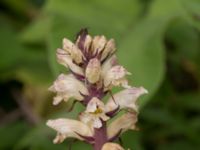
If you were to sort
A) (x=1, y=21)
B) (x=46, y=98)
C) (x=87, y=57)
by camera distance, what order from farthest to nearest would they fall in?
(x=1, y=21), (x=46, y=98), (x=87, y=57)

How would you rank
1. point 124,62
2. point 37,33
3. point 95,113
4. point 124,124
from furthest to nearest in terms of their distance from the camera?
point 37,33 → point 124,62 → point 124,124 → point 95,113

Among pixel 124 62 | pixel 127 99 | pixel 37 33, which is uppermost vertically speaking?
pixel 37 33

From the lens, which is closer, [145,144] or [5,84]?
[145,144]

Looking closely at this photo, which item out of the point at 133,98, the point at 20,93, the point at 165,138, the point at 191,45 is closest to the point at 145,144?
the point at 165,138

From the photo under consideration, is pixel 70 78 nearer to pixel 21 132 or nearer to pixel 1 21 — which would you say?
pixel 21 132

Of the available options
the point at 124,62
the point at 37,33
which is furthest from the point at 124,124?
the point at 37,33

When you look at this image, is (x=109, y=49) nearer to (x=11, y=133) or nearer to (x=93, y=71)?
(x=93, y=71)
